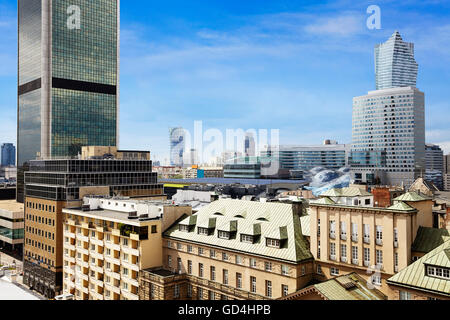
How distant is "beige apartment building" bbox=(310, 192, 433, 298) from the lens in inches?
2115

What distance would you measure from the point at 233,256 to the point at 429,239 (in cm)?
3050

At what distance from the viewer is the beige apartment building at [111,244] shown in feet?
261

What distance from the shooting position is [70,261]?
101 meters

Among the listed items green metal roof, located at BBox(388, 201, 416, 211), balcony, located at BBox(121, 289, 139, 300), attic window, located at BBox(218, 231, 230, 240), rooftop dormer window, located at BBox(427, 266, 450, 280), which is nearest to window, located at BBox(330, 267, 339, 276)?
green metal roof, located at BBox(388, 201, 416, 211)

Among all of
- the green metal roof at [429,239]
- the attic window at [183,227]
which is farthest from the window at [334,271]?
the attic window at [183,227]

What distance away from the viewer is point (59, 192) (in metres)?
113

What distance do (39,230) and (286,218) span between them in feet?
280

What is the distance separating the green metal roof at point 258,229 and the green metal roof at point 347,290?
27.3ft

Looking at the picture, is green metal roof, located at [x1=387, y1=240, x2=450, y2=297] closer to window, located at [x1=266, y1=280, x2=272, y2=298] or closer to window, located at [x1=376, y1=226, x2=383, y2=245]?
window, located at [x1=376, y1=226, x2=383, y2=245]

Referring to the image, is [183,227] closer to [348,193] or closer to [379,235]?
[348,193]

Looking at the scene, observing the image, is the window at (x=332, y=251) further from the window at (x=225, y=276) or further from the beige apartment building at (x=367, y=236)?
the window at (x=225, y=276)

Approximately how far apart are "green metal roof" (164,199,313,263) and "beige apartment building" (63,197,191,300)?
4966mm
